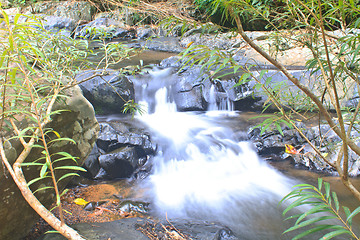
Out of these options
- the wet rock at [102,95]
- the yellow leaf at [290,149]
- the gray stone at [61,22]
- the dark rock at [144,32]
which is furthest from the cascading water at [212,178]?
the gray stone at [61,22]

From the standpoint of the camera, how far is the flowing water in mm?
3041

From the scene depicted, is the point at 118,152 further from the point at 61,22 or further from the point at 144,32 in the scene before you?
the point at 61,22

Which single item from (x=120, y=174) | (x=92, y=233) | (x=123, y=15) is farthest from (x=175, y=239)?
(x=123, y=15)

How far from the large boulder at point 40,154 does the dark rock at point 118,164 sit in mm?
1156

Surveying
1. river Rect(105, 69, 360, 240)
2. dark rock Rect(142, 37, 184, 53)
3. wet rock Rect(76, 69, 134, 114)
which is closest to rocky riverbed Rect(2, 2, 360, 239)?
wet rock Rect(76, 69, 134, 114)

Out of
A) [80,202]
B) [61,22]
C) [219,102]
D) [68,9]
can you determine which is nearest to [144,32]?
[61,22]

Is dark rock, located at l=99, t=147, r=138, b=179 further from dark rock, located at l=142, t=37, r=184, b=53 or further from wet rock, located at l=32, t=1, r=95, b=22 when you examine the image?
wet rock, located at l=32, t=1, r=95, b=22

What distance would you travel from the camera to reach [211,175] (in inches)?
159

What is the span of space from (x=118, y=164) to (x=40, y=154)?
6.42 ft

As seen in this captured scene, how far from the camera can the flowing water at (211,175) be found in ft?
9.98

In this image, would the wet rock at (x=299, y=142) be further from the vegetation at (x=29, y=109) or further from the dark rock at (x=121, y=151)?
the vegetation at (x=29, y=109)

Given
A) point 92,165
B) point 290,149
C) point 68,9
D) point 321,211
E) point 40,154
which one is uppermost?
point 68,9

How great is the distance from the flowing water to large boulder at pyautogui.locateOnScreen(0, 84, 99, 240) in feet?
4.32

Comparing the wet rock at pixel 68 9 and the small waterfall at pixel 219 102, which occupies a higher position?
the wet rock at pixel 68 9
